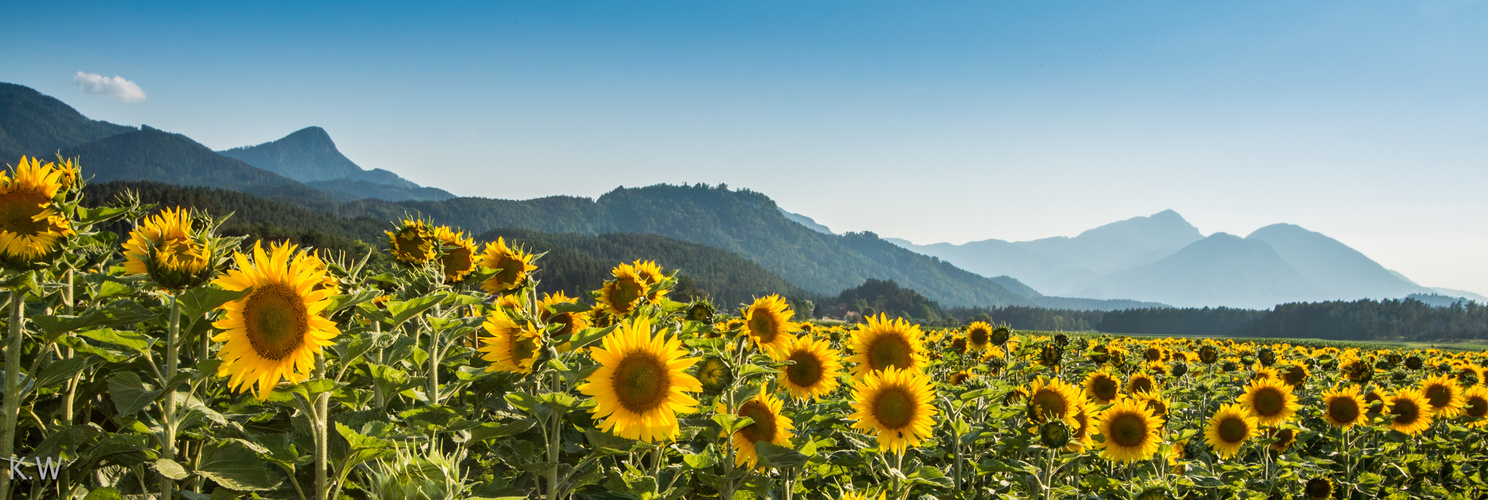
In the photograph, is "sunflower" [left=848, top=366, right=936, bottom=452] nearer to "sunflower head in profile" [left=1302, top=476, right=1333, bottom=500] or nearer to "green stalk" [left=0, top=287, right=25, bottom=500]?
"green stalk" [left=0, top=287, right=25, bottom=500]

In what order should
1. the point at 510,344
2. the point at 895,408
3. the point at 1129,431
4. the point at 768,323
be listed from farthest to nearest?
the point at 1129,431 < the point at 768,323 < the point at 895,408 < the point at 510,344

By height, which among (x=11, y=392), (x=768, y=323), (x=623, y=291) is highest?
(x=623, y=291)

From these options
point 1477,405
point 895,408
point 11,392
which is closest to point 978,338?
point 895,408

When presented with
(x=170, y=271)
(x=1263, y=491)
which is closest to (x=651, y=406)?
(x=170, y=271)

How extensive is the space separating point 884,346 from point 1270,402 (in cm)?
485

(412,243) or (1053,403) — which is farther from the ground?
(412,243)

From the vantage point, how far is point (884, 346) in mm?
4680

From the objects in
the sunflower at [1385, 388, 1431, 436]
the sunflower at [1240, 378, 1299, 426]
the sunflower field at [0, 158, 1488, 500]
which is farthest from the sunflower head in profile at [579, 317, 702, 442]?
the sunflower at [1385, 388, 1431, 436]

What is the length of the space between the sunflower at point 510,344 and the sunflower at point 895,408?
1735mm

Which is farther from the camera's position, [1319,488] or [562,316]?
[1319,488]

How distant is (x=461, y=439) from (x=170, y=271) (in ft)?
3.13

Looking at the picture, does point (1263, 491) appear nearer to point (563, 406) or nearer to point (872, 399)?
point (872, 399)

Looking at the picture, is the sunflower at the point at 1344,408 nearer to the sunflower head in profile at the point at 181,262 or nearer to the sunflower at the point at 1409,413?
the sunflower at the point at 1409,413

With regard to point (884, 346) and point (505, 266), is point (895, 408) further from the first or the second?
point (505, 266)
